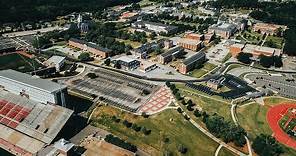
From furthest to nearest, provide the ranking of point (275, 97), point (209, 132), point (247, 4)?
point (247, 4) → point (275, 97) → point (209, 132)

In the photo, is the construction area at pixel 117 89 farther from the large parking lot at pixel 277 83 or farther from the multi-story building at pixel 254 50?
the multi-story building at pixel 254 50

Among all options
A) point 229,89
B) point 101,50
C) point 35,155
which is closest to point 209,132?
point 229,89

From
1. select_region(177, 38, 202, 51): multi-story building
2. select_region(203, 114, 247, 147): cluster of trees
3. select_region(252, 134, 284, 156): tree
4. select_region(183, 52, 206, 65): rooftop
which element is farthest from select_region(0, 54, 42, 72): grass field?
select_region(252, 134, 284, 156): tree

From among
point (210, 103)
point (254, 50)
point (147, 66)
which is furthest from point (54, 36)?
Answer: point (254, 50)

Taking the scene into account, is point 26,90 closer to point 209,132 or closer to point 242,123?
point 209,132

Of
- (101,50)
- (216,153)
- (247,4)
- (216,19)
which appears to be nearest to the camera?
(216,153)

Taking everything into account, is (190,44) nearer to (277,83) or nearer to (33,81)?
(277,83)
